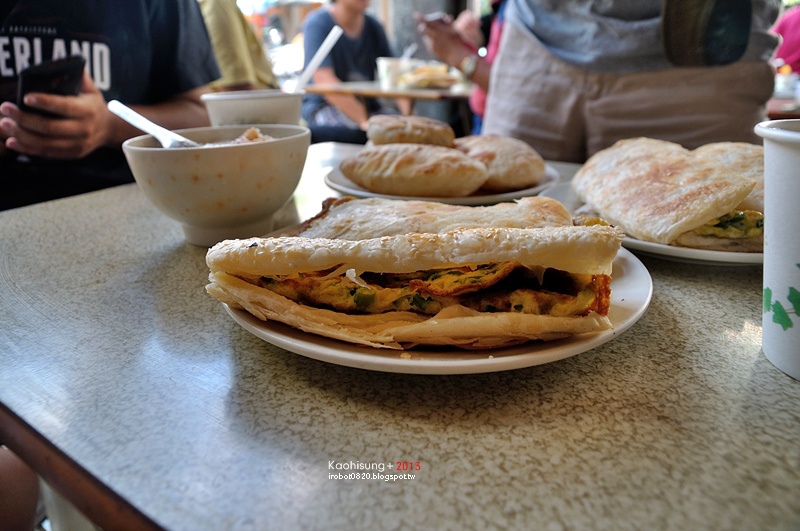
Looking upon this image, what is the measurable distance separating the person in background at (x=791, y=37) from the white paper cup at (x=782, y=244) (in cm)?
391

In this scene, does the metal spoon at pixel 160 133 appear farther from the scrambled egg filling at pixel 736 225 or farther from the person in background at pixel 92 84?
the scrambled egg filling at pixel 736 225

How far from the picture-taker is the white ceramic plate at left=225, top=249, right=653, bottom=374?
1.33ft

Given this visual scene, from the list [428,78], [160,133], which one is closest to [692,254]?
[160,133]

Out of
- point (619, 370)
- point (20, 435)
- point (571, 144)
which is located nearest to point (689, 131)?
point (571, 144)

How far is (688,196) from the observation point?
70cm

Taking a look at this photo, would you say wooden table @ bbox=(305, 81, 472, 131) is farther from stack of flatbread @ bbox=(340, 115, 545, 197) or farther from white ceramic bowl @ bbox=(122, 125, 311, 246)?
white ceramic bowl @ bbox=(122, 125, 311, 246)

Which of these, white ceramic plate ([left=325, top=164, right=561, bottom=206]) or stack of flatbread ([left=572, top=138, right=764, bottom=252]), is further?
white ceramic plate ([left=325, top=164, right=561, bottom=206])

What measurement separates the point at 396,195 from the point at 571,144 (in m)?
0.85

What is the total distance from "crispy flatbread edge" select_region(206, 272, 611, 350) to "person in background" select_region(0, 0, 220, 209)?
102 centimetres

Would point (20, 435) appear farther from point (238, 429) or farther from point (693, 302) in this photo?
point (693, 302)

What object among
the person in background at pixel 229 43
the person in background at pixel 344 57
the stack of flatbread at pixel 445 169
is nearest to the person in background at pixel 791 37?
the person in background at pixel 344 57

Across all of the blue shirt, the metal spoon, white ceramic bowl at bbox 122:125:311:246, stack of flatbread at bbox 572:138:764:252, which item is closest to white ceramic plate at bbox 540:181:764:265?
stack of flatbread at bbox 572:138:764:252

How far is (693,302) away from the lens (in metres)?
0.61

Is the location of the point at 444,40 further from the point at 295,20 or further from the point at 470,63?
the point at 295,20
